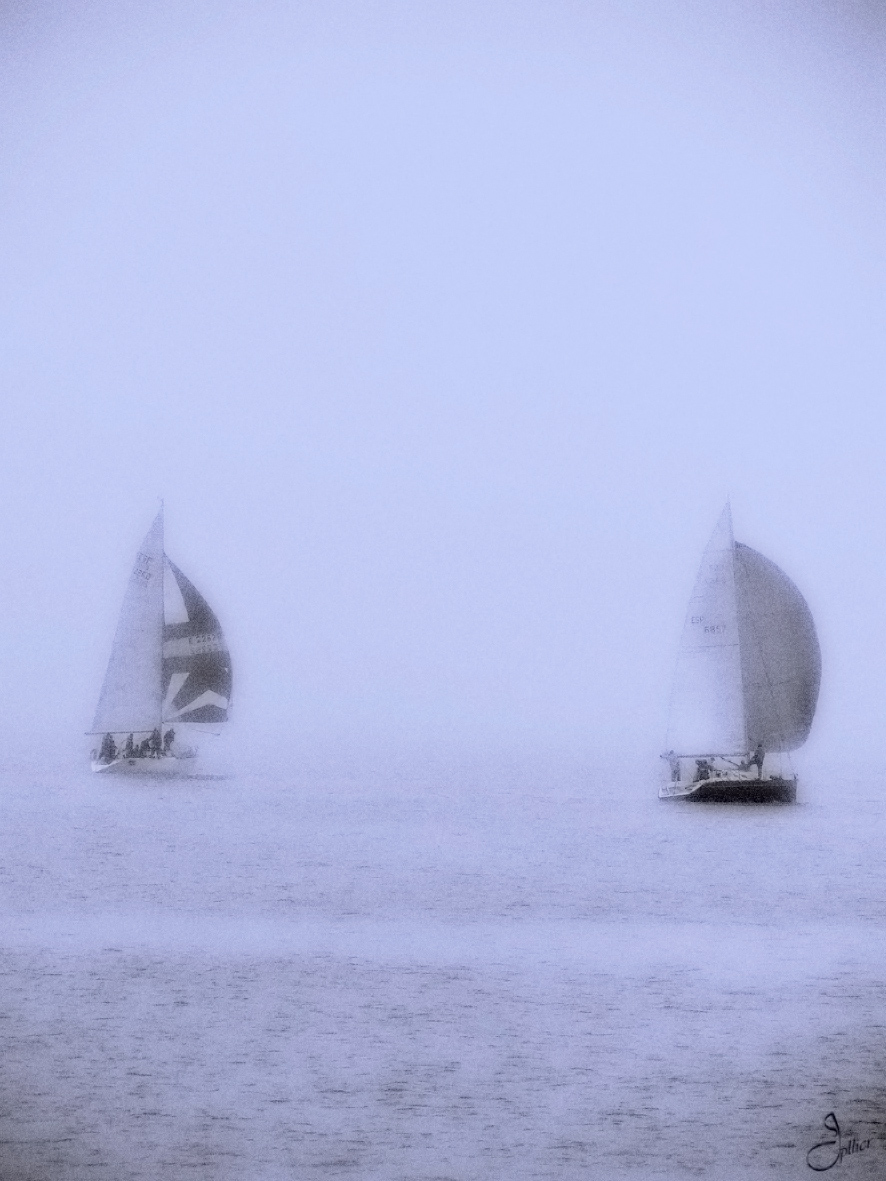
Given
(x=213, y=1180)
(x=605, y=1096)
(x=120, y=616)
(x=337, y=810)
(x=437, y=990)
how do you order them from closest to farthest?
(x=213, y=1180)
(x=605, y=1096)
(x=437, y=990)
(x=120, y=616)
(x=337, y=810)

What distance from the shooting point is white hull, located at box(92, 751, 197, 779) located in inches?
870

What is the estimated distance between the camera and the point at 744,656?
656 inches

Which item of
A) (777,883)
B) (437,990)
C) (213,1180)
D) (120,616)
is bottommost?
(213,1180)

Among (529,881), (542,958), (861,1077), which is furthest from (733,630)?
(861,1077)

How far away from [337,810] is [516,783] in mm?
11696

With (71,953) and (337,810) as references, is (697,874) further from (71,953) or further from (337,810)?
(337,810)

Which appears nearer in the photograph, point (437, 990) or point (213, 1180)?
point (213, 1180)

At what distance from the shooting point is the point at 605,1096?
6.94 m

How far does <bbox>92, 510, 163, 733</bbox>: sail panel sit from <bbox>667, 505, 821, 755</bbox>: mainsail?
821 centimetres

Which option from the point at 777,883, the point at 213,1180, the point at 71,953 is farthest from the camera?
the point at 777,883

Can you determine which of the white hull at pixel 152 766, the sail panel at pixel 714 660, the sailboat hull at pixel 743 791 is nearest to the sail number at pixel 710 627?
the sail panel at pixel 714 660

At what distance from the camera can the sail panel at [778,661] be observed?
16.5 metres

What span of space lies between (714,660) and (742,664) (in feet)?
1.21
